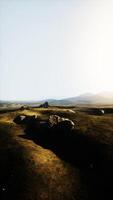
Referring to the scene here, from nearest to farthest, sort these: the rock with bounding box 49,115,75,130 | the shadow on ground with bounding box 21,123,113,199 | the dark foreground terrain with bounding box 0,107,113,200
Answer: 1. the dark foreground terrain with bounding box 0,107,113,200
2. the shadow on ground with bounding box 21,123,113,199
3. the rock with bounding box 49,115,75,130

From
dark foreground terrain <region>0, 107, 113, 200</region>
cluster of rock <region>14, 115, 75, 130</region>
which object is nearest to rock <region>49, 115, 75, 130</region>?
cluster of rock <region>14, 115, 75, 130</region>

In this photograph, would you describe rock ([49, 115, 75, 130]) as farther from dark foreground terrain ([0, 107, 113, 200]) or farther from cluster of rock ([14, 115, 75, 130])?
dark foreground terrain ([0, 107, 113, 200])

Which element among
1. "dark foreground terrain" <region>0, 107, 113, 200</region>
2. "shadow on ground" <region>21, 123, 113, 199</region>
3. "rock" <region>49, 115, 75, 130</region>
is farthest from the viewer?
"rock" <region>49, 115, 75, 130</region>

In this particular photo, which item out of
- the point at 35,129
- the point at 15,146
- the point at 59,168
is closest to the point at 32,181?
the point at 59,168

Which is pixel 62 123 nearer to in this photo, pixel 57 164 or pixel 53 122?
pixel 53 122

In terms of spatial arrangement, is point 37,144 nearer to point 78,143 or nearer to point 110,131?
point 78,143

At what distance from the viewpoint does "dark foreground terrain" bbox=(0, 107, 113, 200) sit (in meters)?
35.7

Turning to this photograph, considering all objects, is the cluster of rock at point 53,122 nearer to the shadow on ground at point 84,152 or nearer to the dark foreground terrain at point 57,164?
the shadow on ground at point 84,152

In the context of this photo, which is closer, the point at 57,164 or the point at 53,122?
the point at 57,164

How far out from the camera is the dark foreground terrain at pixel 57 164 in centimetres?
3572

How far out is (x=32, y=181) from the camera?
37.6 meters

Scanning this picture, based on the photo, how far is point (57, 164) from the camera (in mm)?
43000

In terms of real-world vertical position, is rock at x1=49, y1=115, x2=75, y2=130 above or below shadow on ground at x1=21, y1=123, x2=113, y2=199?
above

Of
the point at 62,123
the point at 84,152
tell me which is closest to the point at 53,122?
the point at 62,123
